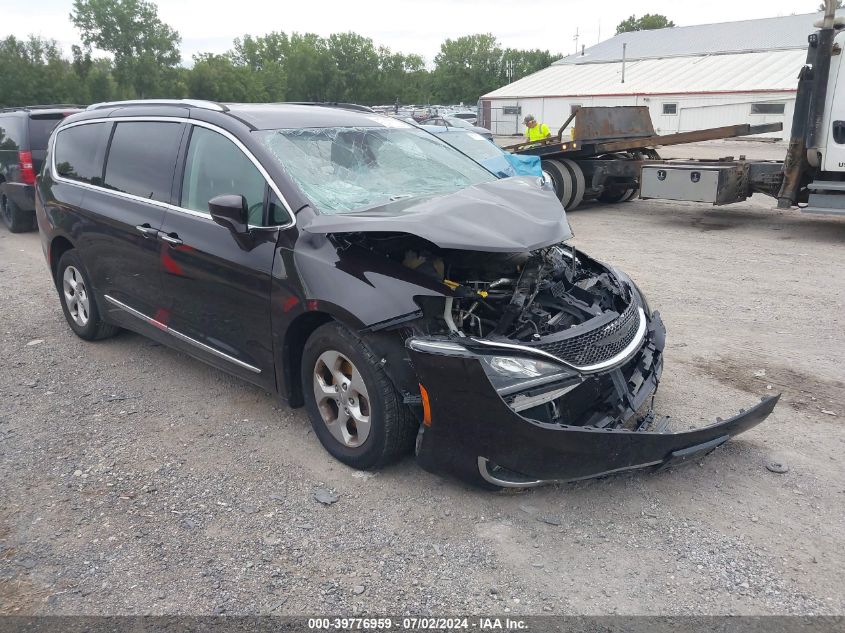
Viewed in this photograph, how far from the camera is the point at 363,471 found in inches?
147

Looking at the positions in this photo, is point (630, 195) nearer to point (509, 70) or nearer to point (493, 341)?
point (493, 341)

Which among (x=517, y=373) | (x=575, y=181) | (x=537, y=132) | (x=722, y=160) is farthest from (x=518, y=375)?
(x=537, y=132)

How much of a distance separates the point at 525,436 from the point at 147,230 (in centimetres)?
286

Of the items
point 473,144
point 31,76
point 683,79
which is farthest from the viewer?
point 31,76

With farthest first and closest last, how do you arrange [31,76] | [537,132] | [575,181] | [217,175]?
[31,76]
[537,132]
[575,181]
[217,175]

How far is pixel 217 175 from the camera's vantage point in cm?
420

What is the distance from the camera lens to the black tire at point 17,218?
1097 centimetres

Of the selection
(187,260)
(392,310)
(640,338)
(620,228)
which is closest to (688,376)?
(640,338)

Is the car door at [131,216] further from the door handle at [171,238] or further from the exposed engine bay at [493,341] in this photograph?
the exposed engine bay at [493,341]

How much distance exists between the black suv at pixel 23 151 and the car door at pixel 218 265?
6.81 m

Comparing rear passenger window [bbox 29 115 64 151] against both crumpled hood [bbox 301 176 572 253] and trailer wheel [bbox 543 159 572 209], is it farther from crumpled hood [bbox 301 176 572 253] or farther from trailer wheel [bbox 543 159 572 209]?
crumpled hood [bbox 301 176 572 253]

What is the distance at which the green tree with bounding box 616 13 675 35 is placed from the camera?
83.2 m

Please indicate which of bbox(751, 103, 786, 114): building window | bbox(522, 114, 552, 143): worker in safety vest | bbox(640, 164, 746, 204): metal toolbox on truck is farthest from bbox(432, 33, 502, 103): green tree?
bbox(640, 164, 746, 204): metal toolbox on truck

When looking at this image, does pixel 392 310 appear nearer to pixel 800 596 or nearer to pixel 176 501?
pixel 176 501
